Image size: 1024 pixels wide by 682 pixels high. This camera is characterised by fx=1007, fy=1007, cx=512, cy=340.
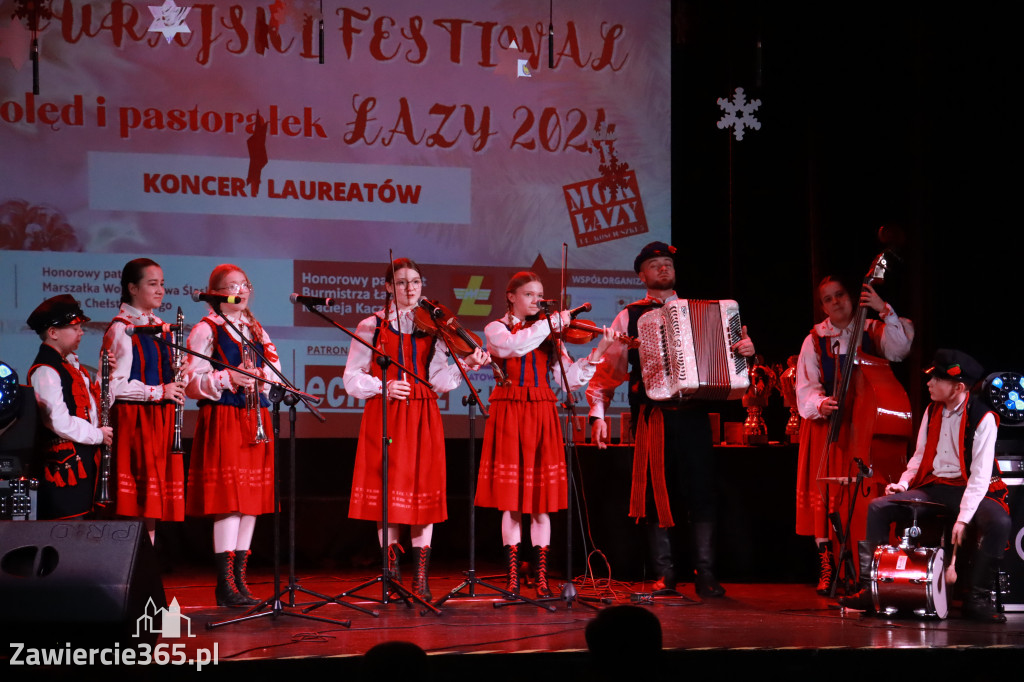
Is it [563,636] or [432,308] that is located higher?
[432,308]

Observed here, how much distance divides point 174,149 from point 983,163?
16.8ft

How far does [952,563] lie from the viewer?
503 centimetres

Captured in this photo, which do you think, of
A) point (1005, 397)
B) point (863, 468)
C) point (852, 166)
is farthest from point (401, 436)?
point (852, 166)

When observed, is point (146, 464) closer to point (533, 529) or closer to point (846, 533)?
point (533, 529)

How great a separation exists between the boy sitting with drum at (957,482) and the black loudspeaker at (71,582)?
3423 millimetres

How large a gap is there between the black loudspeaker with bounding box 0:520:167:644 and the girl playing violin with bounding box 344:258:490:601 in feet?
4.79

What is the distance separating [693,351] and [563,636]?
1.73 m

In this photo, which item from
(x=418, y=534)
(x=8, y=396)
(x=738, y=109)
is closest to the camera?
(x=8, y=396)

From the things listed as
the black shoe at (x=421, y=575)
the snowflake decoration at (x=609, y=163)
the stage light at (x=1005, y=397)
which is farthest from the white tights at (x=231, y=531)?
the stage light at (x=1005, y=397)

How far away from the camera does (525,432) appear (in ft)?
17.5

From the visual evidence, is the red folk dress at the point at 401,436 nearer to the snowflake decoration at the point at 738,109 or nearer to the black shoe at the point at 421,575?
the black shoe at the point at 421,575

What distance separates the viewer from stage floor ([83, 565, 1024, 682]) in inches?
160

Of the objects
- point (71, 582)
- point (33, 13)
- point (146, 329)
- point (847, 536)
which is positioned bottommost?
point (847, 536)

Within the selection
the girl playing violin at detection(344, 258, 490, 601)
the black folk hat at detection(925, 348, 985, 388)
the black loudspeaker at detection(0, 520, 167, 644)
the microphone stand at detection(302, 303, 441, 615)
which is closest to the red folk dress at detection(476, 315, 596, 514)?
the girl playing violin at detection(344, 258, 490, 601)
